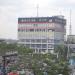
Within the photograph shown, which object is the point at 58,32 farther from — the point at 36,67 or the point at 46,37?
the point at 36,67

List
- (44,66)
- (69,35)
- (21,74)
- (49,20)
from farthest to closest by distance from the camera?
(69,35) → (49,20) → (44,66) → (21,74)

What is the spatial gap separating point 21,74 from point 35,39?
1762 inches

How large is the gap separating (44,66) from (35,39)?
4379 centimetres

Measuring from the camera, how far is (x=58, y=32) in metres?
60.3

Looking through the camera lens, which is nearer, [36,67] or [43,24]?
[36,67]

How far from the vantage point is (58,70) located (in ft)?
48.7

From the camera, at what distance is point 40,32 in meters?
58.8

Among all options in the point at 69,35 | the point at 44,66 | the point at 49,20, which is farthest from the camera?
the point at 69,35

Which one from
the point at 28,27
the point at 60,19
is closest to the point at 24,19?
the point at 28,27

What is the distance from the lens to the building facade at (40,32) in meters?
57.1

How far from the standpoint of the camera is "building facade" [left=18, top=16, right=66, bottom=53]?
5709 cm

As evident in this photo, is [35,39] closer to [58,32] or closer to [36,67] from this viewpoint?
[58,32]

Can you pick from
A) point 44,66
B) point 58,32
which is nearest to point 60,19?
point 58,32

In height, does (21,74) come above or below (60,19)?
below
